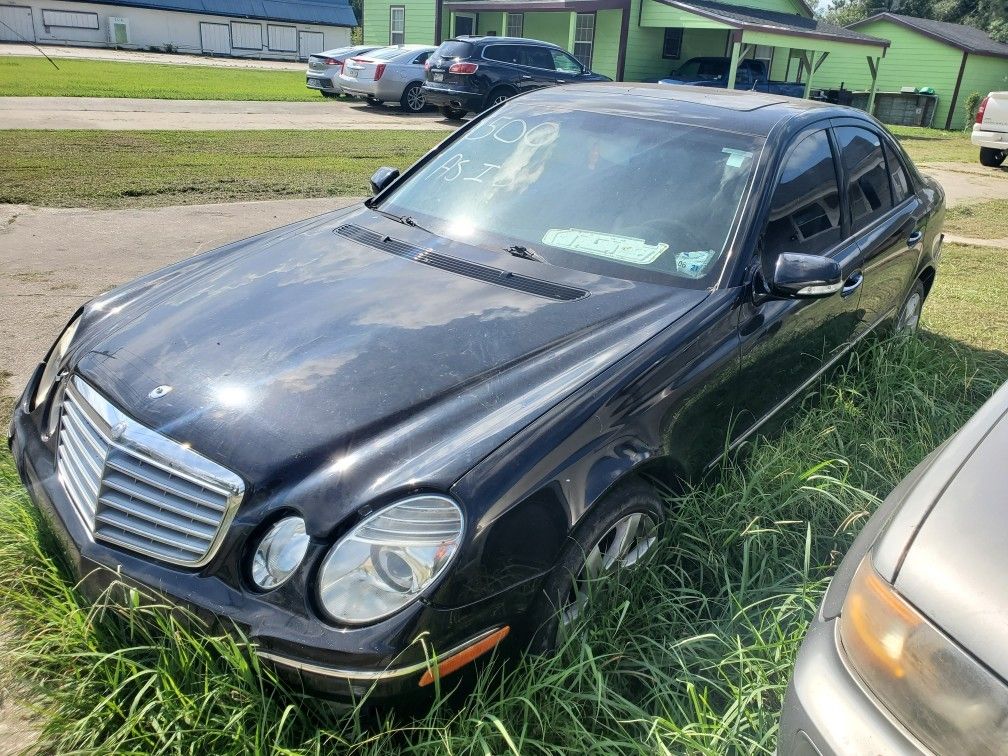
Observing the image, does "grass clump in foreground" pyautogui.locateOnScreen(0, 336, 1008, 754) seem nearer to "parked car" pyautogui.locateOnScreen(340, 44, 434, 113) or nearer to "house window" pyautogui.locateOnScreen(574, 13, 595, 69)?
"parked car" pyautogui.locateOnScreen(340, 44, 434, 113)

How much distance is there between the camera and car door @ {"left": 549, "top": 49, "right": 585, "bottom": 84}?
56.0 feet

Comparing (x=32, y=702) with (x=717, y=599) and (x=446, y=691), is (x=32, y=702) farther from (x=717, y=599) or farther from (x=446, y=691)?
(x=717, y=599)

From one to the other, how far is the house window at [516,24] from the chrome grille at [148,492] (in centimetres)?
2744

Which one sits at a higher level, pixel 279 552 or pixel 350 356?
pixel 350 356

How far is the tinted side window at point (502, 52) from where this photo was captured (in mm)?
16266

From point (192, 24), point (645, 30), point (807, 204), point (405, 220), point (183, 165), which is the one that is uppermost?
point (645, 30)

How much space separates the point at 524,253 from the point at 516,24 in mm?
26885

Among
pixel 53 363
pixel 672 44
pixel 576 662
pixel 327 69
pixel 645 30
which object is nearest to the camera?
pixel 576 662

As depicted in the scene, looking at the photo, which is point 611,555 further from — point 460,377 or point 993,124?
point 993,124

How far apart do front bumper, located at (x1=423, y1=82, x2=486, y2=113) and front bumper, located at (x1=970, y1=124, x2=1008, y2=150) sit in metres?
9.64

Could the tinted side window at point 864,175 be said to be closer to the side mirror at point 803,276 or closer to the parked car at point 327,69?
the side mirror at point 803,276

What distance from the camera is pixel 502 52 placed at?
54.2 ft

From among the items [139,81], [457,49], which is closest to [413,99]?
[457,49]

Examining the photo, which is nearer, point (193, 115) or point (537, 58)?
point (193, 115)
